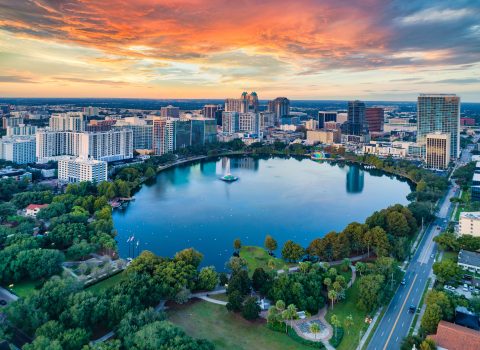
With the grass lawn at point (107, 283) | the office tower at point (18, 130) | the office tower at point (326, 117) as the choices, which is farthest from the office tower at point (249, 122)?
the grass lawn at point (107, 283)

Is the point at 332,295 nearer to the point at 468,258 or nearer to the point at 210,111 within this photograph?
the point at 468,258

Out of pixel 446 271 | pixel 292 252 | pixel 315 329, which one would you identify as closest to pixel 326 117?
pixel 292 252

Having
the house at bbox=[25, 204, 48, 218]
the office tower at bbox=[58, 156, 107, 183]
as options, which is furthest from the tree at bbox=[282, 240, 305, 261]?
the office tower at bbox=[58, 156, 107, 183]

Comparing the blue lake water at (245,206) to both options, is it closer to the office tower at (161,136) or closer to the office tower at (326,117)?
the office tower at (161,136)

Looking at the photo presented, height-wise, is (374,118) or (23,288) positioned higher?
(374,118)

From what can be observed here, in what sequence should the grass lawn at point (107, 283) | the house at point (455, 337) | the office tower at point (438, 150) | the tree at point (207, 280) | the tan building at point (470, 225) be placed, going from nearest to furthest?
the house at point (455, 337) < the tree at point (207, 280) < the grass lawn at point (107, 283) < the tan building at point (470, 225) < the office tower at point (438, 150)

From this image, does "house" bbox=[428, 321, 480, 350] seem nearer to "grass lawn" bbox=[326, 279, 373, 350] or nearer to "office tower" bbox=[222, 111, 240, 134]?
"grass lawn" bbox=[326, 279, 373, 350]
